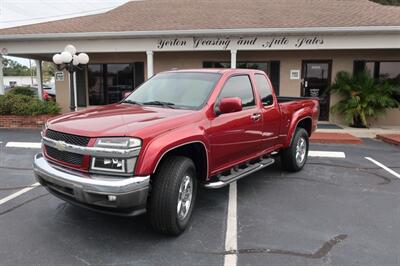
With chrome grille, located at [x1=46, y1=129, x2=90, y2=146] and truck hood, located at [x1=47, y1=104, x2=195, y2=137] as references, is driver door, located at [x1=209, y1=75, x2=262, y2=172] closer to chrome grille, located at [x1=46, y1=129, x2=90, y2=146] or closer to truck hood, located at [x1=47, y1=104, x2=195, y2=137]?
truck hood, located at [x1=47, y1=104, x2=195, y2=137]

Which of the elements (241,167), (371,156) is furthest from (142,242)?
(371,156)

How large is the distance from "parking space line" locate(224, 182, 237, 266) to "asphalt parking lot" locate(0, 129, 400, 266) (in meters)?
0.01

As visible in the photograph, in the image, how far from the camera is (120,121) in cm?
385

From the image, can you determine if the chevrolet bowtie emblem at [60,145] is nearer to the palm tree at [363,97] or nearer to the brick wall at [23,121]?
the brick wall at [23,121]

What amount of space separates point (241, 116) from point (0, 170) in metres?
4.69

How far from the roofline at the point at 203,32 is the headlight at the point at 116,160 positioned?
929cm

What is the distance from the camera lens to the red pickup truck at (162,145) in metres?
3.48

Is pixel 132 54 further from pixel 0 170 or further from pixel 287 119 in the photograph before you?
pixel 287 119

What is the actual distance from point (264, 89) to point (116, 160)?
10.5 feet

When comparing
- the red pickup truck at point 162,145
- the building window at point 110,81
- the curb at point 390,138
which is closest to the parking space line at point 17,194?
the red pickup truck at point 162,145

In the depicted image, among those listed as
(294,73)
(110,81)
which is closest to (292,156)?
(294,73)

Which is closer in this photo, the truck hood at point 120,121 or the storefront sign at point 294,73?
the truck hood at point 120,121

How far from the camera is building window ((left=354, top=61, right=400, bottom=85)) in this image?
44.8ft

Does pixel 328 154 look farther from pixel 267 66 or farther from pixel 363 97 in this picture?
pixel 267 66
